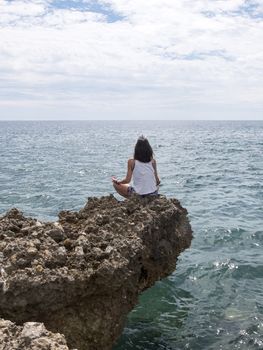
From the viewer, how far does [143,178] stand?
35.4 ft

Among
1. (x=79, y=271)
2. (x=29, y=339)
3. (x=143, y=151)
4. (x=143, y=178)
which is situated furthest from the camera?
(x=143, y=151)

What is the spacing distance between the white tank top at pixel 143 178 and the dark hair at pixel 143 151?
11cm

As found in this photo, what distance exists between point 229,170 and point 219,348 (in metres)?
25.7

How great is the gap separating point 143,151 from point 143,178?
25.5 inches

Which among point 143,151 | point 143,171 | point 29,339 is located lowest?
point 29,339

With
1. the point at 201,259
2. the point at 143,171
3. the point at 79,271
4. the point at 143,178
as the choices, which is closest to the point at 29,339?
the point at 79,271

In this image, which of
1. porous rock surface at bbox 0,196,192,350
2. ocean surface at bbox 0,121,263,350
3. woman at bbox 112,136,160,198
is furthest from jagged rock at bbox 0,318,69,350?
woman at bbox 112,136,160,198

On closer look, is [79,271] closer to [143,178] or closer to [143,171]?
[143,178]

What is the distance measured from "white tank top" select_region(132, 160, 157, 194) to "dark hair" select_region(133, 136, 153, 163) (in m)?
0.11

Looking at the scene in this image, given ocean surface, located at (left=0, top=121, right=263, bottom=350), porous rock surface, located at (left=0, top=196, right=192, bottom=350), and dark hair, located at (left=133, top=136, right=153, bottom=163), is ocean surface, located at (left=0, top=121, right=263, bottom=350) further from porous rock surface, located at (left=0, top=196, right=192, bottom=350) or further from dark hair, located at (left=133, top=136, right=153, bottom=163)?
dark hair, located at (left=133, top=136, right=153, bottom=163)

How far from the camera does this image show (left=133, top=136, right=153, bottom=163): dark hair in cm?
1091

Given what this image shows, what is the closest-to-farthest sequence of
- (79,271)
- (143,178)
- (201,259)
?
(79,271)
(143,178)
(201,259)

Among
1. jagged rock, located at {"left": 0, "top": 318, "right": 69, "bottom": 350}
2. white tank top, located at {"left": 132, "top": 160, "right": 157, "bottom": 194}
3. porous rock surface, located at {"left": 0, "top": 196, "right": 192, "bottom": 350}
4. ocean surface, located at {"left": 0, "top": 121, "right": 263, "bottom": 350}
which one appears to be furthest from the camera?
white tank top, located at {"left": 132, "top": 160, "right": 157, "bottom": 194}

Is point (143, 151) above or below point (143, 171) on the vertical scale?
above
